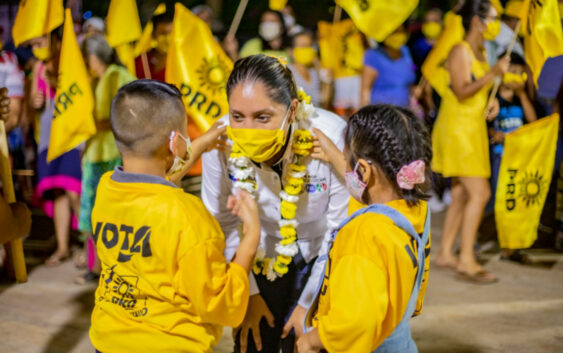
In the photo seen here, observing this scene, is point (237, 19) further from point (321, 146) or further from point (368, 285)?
point (368, 285)

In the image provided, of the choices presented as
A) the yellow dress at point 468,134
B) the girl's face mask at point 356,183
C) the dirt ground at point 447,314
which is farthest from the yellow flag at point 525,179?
the girl's face mask at point 356,183

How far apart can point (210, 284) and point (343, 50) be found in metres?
5.56

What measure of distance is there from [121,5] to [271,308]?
2649 millimetres

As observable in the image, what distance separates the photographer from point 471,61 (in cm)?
430

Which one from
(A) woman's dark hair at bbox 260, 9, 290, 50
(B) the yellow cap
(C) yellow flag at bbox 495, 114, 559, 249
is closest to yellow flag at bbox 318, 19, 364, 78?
(A) woman's dark hair at bbox 260, 9, 290, 50

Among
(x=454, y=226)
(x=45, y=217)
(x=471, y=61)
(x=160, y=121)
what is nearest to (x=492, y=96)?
(x=471, y=61)

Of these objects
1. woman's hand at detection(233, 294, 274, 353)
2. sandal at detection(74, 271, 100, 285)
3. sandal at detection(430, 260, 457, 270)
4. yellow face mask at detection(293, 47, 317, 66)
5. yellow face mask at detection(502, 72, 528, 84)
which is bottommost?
sandal at detection(74, 271, 100, 285)

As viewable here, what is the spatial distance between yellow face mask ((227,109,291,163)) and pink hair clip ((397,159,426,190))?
0.61 meters

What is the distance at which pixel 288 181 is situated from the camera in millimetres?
2375

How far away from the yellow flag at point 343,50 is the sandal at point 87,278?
12.2 ft

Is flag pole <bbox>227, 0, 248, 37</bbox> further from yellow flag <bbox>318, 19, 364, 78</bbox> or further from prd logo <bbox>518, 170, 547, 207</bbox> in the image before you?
yellow flag <bbox>318, 19, 364, 78</bbox>

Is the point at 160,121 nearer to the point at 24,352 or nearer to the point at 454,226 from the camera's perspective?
the point at 24,352

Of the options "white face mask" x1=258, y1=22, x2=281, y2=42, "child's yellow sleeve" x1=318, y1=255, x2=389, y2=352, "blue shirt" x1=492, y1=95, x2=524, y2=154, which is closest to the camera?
"child's yellow sleeve" x1=318, y1=255, x2=389, y2=352

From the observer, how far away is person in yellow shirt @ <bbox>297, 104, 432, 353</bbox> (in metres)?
1.60
